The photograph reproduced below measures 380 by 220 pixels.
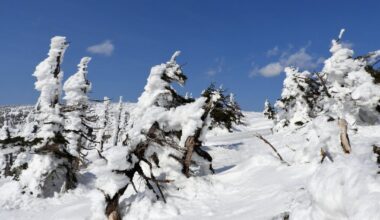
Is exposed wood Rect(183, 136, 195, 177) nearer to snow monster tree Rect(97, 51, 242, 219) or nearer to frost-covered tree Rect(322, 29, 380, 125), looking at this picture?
snow monster tree Rect(97, 51, 242, 219)

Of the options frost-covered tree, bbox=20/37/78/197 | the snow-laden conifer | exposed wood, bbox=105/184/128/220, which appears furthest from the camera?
the snow-laden conifer

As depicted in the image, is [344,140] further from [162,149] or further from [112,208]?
[162,149]

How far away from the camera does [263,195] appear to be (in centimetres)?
1390

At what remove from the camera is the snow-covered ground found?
634 cm

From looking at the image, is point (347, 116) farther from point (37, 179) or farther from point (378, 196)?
point (378, 196)

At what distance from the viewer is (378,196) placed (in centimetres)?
572

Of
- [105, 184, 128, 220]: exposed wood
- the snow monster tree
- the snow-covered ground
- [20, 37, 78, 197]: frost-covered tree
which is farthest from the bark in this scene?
[20, 37, 78, 197]: frost-covered tree

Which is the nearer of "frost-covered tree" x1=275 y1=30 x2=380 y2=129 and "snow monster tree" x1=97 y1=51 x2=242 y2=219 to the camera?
"snow monster tree" x1=97 y1=51 x2=242 y2=219

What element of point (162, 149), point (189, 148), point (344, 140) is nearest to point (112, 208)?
point (162, 149)

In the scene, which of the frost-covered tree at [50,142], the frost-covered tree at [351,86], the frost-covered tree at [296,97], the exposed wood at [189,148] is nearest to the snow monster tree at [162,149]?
the exposed wood at [189,148]

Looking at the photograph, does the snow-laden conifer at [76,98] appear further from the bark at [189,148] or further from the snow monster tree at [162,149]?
the bark at [189,148]

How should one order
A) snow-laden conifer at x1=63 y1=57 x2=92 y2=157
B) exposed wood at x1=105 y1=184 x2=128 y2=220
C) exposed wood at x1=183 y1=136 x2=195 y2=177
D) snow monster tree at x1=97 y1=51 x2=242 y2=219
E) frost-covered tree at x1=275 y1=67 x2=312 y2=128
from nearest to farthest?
exposed wood at x1=105 y1=184 x2=128 y2=220 → snow monster tree at x1=97 y1=51 x2=242 y2=219 → exposed wood at x1=183 y1=136 x2=195 y2=177 → snow-laden conifer at x1=63 y1=57 x2=92 y2=157 → frost-covered tree at x1=275 y1=67 x2=312 y2=128

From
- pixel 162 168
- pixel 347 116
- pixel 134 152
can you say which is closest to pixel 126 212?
pixel 134 152

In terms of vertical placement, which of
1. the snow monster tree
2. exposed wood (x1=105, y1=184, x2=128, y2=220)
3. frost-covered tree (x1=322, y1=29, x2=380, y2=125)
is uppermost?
frost-covered tree (x1=322, y1=29, x2=380, y2=125)
